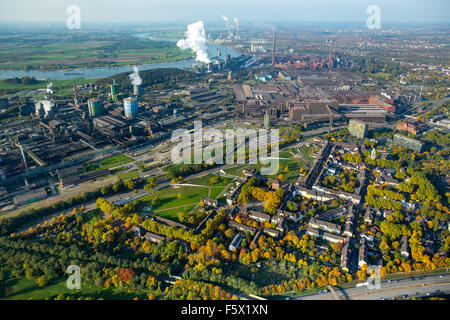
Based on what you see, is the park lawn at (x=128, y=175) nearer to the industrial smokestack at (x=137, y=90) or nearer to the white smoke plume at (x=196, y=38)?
the industrial smokestack at (x=137, y=90)

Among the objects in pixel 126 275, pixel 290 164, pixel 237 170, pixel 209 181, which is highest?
pixel 290 164

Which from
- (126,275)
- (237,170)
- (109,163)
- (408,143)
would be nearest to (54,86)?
(109,163)

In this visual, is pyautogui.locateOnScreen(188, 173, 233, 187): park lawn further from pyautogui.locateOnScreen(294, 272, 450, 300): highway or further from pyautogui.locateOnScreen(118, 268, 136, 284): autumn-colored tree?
pyautogui.locateOnScreen(294, 272, 450, 300): highway

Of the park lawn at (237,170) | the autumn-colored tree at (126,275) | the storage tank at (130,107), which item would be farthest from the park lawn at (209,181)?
the storage tank at (130,107)

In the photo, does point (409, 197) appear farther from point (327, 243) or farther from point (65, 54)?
point (65, 54)

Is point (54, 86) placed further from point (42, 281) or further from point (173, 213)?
point (42, 281)

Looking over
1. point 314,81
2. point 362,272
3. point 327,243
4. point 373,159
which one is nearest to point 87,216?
point 327,243
